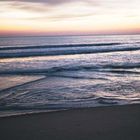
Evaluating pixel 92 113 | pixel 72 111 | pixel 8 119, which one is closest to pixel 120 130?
pixel 92 113

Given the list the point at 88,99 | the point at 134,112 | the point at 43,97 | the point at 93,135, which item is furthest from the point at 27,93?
the point at 93,135

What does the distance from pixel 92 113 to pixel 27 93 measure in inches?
122

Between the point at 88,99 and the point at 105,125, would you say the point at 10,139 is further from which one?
the point at 88,99

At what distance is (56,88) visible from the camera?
8.65 m

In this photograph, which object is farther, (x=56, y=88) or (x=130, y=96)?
(x=56, y=88)

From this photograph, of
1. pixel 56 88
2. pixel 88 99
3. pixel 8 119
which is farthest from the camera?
pixel 56 88

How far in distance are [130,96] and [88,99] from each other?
1.14 m

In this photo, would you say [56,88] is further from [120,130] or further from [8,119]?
[120,130]

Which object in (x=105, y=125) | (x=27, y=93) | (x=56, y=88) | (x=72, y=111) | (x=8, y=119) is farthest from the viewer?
(x=56, y=88)

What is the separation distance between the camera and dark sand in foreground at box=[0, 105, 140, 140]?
4066mm

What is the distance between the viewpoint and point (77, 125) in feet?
14.8

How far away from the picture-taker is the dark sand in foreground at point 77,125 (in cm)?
407

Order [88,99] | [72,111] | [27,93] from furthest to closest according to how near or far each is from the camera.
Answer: [27,93] < [88,99] < [72,111]

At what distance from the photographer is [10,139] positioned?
405 centimetres
